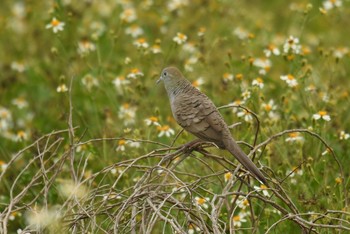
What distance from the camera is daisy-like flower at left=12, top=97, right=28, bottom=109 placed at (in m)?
7.20

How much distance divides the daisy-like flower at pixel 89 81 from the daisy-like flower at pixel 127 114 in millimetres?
415

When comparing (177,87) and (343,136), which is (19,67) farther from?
(343,136)

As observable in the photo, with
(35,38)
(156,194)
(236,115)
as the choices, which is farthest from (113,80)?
(156,194)

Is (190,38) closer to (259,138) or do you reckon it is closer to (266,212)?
(259,138)

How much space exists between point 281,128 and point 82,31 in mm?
3476

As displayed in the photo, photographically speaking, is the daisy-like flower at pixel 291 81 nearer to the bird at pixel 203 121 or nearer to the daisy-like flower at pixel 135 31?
the bird at pixel 203 121

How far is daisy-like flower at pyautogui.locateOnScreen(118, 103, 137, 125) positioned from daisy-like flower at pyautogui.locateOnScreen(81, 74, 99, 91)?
1.36ft

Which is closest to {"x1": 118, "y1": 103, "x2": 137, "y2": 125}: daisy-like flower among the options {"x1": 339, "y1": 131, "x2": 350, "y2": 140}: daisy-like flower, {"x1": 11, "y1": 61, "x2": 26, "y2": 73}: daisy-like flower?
{"x1": 339, "y1": 131, "x2": 350, "y2": 140}: daisy-like flower

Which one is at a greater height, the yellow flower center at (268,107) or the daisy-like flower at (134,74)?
the daisy-like flower at (134,74)

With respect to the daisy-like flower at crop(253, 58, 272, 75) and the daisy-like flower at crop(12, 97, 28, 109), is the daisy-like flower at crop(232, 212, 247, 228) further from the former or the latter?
the daisy-like flower at crop(12, 97, 28, 109)

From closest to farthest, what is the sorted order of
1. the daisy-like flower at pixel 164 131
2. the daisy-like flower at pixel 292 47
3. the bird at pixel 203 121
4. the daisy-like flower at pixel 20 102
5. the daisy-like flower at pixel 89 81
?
the bird at pixel 203 121 < the daisy-like flower at pixel 164 131 < the daisy-like flower at pixel 292 47 < the daisy-like flower at pixel 89 81 < the daisy-like flower at pixel 20 102

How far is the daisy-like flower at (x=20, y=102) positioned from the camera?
7.20 meters

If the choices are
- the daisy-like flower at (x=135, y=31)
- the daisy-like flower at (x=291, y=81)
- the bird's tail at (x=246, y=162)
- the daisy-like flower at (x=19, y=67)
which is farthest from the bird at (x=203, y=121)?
the daisy-like flower at (x=19, y=67)

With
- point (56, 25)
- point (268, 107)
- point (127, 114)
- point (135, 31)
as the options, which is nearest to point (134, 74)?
point (127, 114)
